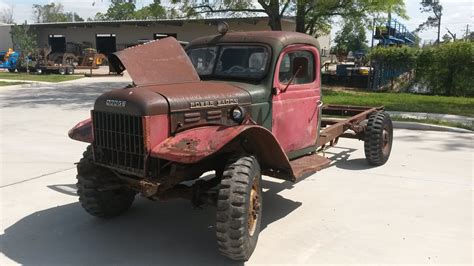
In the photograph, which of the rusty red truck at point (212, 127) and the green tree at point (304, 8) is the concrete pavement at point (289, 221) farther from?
the green tree at point (304, 8)

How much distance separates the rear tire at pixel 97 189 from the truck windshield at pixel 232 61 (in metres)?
1.49

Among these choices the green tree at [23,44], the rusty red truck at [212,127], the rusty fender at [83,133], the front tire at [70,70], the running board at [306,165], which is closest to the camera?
the rusty red truck at [212,127]

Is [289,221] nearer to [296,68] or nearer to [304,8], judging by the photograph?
[296,68]

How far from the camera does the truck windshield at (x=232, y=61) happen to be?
495cm

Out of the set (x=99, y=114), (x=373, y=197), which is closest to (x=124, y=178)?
(x=99, y=114)

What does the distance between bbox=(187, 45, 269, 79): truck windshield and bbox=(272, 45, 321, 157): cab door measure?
0.20 m

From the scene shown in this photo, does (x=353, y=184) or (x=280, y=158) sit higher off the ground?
(x=280, y=158)

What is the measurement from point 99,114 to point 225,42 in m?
1.73

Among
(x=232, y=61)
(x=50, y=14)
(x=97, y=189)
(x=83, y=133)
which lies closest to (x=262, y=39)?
(x=232, y=61)

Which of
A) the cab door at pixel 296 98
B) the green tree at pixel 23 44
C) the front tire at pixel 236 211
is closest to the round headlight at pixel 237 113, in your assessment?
the front tire at pixel 236 211

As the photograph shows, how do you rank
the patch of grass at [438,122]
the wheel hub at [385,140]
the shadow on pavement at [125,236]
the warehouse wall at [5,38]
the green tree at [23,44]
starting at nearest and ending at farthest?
the shadow on pavement at [125,236] → the wheel hub at [385,140] → the patch of grass at [438,122] → the green tree at [23,44] → the warehouse wall at [5,38]

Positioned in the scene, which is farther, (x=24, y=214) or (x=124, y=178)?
(x=24, y=214)

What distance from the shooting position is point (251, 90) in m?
4.68

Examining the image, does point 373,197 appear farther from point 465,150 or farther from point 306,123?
point 465,150
